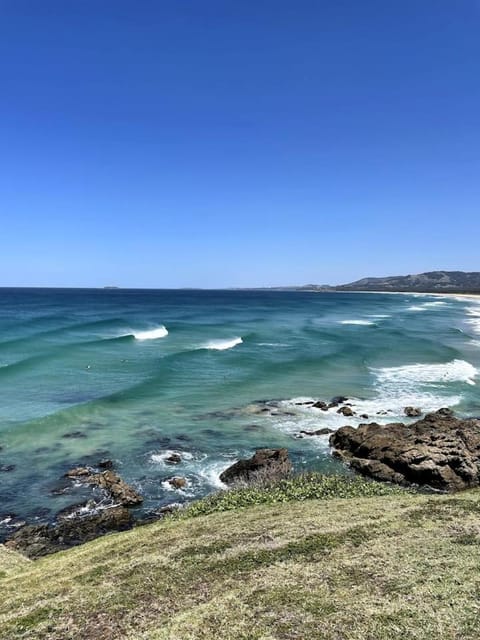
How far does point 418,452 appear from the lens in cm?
1981

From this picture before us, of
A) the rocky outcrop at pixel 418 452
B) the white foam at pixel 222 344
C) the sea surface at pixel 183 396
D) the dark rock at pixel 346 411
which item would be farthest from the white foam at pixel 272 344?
the rocky outcrop at pixel 418 452

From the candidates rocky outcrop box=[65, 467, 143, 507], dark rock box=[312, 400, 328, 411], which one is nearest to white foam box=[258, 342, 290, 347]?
dark rock box=[312, 400, 328, 411]

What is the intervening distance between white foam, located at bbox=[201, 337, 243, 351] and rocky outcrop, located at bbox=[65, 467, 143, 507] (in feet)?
104

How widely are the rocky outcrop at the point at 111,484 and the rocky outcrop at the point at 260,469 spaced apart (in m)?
3.76

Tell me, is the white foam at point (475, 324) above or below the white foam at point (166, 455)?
above

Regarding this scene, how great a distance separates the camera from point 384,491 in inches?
629

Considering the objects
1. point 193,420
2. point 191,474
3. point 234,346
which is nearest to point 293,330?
point 234,346

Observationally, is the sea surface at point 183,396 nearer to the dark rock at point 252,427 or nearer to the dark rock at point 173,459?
the dark rock at point 252,427

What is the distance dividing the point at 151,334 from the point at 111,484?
4740 centimetres

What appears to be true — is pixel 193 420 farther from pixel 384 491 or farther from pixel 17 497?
pixel 384 491

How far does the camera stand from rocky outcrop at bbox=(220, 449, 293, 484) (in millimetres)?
18500

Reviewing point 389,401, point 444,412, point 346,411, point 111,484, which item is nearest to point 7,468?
point 111,484

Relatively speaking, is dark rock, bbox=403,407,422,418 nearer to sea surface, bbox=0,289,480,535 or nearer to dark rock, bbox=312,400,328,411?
sea surface, bbox=0,289,480,535

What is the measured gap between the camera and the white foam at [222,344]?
53344mm
